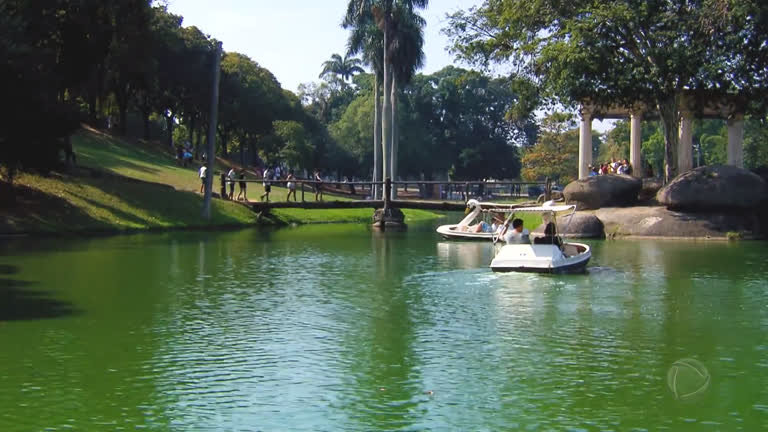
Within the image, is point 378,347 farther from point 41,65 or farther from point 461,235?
point 41,65

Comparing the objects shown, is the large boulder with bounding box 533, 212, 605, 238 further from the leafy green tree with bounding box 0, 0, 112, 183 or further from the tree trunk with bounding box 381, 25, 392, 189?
the tree trunk with bounding box 381, 25, 392, 189

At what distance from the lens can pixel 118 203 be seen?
166 ft

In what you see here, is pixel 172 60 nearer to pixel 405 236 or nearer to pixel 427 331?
pixel 405 236

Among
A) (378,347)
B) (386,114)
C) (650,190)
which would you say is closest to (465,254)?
(650,190)

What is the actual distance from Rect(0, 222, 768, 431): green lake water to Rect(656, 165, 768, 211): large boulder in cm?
1292

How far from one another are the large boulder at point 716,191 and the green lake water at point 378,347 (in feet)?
42.4

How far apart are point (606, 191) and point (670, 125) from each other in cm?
472

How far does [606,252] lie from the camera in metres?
38.2

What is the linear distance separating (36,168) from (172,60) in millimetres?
39897

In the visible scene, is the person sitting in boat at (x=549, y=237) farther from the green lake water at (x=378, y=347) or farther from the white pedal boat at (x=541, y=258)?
the green lake water at (x=378, y=347)

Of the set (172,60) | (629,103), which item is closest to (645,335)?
(629,103)

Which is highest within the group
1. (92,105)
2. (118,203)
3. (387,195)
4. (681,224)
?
(92,105)

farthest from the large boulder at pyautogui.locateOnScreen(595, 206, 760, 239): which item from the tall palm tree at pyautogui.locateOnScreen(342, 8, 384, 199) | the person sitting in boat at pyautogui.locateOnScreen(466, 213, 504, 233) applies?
the tall palm tree at pyautogui.locateOnScreen(342, 8, 384, 199)

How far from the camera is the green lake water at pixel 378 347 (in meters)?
13.1
